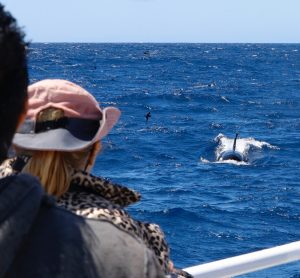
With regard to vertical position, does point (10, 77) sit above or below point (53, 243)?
Answer: above

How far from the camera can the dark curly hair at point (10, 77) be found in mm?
1121

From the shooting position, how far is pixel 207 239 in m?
11.4

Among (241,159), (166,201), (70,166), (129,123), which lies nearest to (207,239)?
(166,201)

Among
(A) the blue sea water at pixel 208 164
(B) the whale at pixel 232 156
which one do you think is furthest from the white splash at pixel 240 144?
(B) the whale at pixel 232 156

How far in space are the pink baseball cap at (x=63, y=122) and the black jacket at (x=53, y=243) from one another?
0.32 meters

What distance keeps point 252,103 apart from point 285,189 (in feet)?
63.5

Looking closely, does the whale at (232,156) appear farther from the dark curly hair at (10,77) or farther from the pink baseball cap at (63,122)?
the dark curly hair at (10,77)

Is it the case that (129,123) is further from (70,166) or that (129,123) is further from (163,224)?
(70,166)

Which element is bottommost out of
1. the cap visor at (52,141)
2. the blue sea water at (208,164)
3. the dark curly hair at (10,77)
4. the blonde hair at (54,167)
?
the blue sea water at (208,164)

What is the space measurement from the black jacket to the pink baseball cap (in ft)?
1.04

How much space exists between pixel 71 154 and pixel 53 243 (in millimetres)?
396

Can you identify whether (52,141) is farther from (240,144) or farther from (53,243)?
(240,144)

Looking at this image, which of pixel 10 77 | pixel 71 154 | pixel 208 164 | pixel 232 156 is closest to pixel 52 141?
pixel 71 154

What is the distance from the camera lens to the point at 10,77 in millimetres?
1131
